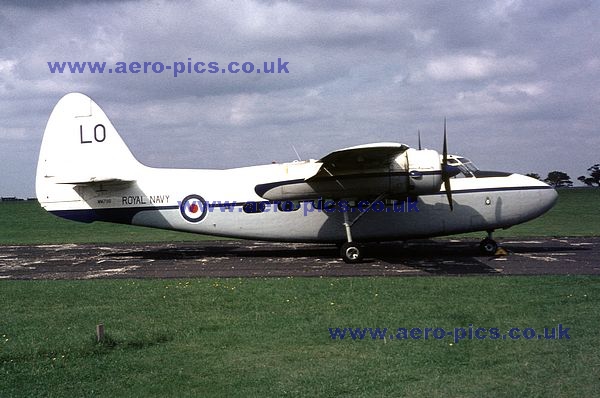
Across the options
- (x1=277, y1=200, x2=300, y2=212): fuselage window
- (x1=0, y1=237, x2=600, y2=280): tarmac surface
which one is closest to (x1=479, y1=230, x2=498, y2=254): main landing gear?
(x1=0, y1=237, x2=600, y2=280): tarmac surface

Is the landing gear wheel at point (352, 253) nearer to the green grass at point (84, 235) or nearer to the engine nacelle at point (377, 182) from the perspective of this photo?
the engine nacelle at point (377, 182)

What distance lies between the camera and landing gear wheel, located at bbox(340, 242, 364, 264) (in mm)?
18203

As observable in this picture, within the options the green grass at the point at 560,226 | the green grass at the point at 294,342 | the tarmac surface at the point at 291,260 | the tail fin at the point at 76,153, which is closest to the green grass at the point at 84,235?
the tarmac surface at the point at 291,260

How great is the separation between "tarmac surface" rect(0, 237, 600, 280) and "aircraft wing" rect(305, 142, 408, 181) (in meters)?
3.10

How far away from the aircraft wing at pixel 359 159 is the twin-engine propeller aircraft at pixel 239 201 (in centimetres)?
158

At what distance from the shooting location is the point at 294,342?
8617 millimetres

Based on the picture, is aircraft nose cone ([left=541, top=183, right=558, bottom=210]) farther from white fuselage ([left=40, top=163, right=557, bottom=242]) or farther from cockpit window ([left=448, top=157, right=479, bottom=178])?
cockpit window ([left=448, top=157, right=479, bottom=178])

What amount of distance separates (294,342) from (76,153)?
14050mm

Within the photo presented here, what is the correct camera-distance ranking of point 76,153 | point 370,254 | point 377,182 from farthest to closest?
point 370,254 → point 76,153 → point 377,182

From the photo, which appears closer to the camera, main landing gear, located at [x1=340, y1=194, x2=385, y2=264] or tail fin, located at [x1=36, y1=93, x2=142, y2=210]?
main landing gear, located at [x1=340, y1=194, x2=385, y2=264]

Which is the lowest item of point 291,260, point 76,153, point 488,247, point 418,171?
point 291,260

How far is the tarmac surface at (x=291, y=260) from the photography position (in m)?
16.1

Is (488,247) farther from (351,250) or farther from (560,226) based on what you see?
(560,226)

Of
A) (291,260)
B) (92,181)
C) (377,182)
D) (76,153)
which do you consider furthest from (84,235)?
(377,182)
